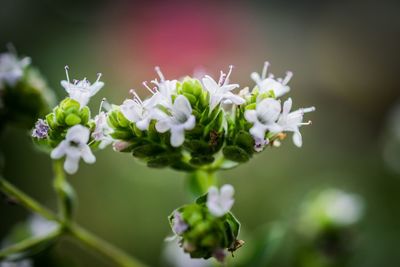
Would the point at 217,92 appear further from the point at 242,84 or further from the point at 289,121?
the point at 242,84

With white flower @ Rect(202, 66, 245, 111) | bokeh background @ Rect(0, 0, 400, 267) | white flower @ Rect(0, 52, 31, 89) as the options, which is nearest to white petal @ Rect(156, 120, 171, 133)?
white flower @ Rect(202, 66, 245, 111)

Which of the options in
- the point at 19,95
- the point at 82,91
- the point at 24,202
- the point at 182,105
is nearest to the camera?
the point at 182,105

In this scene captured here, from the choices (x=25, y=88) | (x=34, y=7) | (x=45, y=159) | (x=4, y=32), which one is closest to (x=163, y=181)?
(x=45, y=159)

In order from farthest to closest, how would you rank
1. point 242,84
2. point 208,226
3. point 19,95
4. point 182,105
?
1. point 242,84
2. point 19,95
3. point 182,105
4. point 208,226

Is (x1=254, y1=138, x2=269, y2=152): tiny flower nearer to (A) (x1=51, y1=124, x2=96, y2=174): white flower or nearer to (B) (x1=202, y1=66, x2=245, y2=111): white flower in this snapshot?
(B) (x1=202, y1=66, x2=245, y2=111): white flower

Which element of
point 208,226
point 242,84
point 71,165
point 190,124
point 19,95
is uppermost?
point 242,84

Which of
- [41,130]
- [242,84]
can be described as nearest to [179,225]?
[41,130]

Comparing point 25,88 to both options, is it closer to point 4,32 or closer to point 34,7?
point 4,32

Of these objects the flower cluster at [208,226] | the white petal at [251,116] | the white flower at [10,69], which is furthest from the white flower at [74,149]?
the white flower at [10,69]
